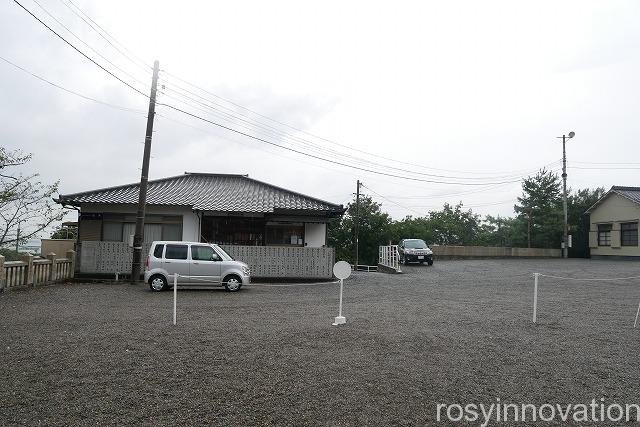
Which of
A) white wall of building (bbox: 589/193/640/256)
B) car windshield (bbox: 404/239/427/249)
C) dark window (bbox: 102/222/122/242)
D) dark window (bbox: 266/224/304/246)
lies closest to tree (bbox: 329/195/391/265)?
car windshield (bbox: 404/239/427/249)

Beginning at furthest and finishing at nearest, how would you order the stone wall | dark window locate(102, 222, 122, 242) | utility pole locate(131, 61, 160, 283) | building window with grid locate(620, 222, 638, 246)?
the stone wall → building window with grid locate(620, 222, 638, 246) → dark window locate(102, 222, 122, 242) → utility pole locate(131, 61, 160, 283)

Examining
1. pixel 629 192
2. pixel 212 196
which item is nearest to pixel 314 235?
pixel 212 196

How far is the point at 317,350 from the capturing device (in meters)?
5.98

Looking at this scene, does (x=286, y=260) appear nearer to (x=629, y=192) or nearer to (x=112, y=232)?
(x=112, y=232)

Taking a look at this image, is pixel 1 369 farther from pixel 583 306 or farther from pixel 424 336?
pixel 583 306

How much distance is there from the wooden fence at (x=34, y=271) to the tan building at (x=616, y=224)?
34849 mm

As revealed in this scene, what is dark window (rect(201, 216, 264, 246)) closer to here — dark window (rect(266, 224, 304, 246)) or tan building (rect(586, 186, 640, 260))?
dark window (rect(266, 224, 304, 246))

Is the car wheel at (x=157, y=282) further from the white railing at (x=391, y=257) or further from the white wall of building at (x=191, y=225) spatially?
the white railing at (x=391, y=257)

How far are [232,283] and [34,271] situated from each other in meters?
6.32

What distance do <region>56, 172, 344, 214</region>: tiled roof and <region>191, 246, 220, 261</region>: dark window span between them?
4716mm

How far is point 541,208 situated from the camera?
3897 centimetres

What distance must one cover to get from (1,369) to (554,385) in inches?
Result: 248

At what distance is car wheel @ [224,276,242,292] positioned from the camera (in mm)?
13703

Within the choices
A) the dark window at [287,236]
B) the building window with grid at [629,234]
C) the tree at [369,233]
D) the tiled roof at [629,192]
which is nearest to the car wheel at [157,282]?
the dark window at [287,236]
